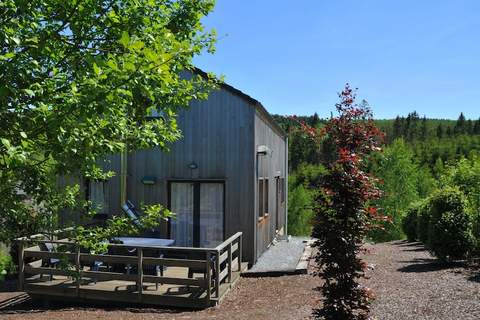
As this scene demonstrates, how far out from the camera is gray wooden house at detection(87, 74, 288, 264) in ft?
39.8

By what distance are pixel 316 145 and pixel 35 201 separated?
3.34 meters

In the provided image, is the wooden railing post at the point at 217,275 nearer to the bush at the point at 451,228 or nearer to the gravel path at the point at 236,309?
the gravel path at the point at 236,309

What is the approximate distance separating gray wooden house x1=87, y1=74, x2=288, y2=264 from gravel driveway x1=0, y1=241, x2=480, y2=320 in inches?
77.3

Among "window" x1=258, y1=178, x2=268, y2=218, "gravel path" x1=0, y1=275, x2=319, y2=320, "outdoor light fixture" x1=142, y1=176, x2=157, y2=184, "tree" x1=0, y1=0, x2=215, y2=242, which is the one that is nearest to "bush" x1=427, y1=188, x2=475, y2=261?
"gravel path" x1=0, y1=275, x2=319, y2=320

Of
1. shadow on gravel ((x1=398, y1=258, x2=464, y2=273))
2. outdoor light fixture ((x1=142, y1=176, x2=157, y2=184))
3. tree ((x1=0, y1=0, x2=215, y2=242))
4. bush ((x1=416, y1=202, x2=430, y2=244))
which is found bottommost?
shadow on gravel ((x1=398, y1=258, x2=464, y2=273))

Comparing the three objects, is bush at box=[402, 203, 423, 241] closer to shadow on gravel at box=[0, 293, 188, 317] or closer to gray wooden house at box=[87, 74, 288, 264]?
gray wooden house at box=[87, 74, 288, 264]

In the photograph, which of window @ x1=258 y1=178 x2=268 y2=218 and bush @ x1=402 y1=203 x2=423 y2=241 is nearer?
window @ x1=258 y1=178 x2=268 y2=218

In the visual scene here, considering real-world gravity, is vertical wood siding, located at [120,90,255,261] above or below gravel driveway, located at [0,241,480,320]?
above

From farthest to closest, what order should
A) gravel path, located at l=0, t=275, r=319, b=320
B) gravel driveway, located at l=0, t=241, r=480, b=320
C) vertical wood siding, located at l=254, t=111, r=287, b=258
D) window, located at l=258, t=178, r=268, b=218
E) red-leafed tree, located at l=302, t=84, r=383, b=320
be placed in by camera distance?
window, located at l=258, t=178, r=268, b=218, vertical wood siding, located at l=254, t=111, r=287, b=258, gravel path, located at l=0, t=275, r=319, b=320, gravel driveway, located at l=0, t=241, r=480, b=320, red-leafed tree, located at l=302, t=84, r=383, b=320

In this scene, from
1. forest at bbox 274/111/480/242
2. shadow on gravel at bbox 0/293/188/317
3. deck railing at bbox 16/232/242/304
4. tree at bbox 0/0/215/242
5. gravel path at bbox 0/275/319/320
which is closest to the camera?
tree at bbox 0/0/215/242

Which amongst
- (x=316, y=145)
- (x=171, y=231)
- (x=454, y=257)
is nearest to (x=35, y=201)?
(x=316, y=145)

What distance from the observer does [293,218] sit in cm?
5484

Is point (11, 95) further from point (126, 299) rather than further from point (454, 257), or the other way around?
point (454, 257)

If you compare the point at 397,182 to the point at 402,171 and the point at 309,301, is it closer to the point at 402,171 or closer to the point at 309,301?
the point at 402,171
